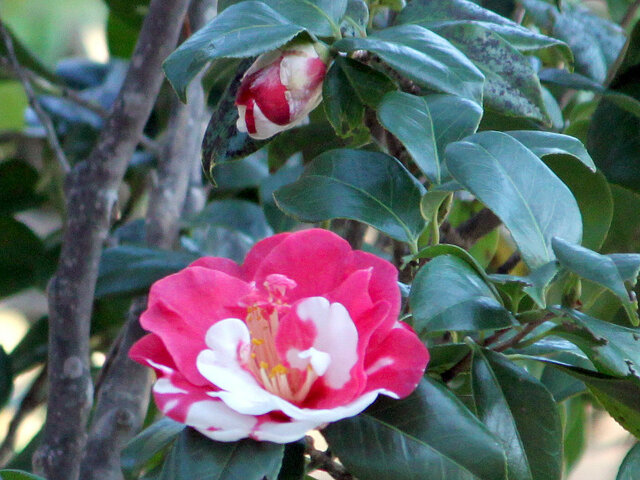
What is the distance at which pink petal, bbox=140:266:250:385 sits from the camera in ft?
1.55

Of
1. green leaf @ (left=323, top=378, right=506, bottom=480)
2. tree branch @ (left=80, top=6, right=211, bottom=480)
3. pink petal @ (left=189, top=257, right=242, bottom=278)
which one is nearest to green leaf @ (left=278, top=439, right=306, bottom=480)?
green leaf @ (left=323, top=378, right=506, bottom=480)

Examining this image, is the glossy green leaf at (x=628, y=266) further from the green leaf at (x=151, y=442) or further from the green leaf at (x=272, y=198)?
the green leaf at (x=272, y=198)

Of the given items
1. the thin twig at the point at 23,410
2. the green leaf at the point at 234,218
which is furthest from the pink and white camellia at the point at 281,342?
the thin twig at the point at 23,410

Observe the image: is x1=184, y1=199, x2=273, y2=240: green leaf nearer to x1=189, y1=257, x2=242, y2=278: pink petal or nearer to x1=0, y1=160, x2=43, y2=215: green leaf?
x1=0, y1=160, x2=43, y2=215: green leaf

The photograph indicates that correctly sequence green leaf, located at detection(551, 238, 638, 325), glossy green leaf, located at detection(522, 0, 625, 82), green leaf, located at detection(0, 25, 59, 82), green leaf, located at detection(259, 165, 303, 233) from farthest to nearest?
green leaf, located at detection(0, 25, 59, 82)
green leaf, located at detection(259, 165, 303, 233)
glossy green leaf, located at detection(522, 0, 625, 82)
green leaf, located at detection(551, 238, 638, 325)

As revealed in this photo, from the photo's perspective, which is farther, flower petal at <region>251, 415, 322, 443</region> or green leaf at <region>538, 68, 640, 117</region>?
green leaf at <region>538, 68, 640, 117</region>

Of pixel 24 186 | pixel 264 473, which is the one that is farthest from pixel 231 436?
pixel 24 186

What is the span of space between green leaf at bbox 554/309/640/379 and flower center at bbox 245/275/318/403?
0.50 ft

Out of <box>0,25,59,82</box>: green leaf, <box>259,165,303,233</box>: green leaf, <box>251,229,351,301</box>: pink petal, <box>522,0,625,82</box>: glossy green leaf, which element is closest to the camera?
<box>251,229,351,301</box>: pink petal

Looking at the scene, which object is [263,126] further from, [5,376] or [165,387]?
[5,376]

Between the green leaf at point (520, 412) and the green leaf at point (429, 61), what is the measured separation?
0.55 ft

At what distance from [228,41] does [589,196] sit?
12.8 inches

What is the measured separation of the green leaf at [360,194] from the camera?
559 mm

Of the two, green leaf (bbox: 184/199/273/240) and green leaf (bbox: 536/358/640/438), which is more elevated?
green leaf (bbox: 536/358/640/438)
